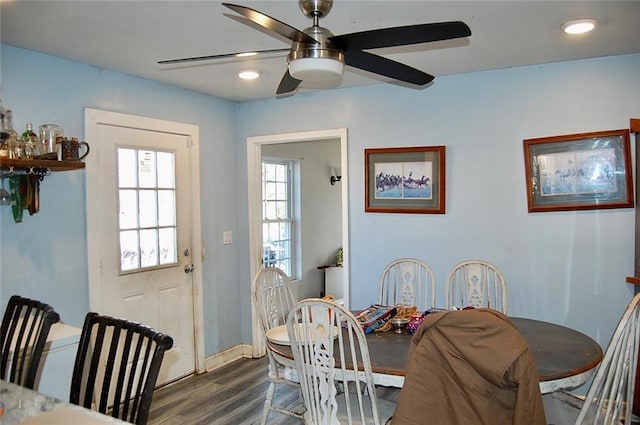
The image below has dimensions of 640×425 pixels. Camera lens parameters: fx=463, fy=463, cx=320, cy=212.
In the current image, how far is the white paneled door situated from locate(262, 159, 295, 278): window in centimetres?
164

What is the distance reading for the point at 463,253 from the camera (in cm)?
339

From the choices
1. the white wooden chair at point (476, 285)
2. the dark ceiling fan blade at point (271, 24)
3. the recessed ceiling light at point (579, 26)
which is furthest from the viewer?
the white wooden chair at point (476, 285)

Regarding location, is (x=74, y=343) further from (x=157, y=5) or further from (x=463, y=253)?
(x=463, y=253)

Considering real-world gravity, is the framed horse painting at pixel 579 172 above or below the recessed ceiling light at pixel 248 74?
below

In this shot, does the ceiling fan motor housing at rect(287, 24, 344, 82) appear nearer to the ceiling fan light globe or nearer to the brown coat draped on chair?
the ceiling fan light globe

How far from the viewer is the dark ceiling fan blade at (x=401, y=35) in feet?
5.21

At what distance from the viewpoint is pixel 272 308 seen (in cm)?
290

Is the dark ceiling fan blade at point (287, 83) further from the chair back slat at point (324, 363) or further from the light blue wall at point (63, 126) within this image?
the light blue wall at point (63, 126)

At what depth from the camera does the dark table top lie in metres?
1.91

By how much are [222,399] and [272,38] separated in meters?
2.49

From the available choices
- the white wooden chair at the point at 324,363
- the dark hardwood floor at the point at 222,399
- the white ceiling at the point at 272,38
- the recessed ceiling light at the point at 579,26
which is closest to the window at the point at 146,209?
the white ceiling at the point at 272,38

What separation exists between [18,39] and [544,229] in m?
3.41

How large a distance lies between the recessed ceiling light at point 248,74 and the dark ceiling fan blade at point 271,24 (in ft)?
5.08

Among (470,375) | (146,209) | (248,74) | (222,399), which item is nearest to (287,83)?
(248,74)
